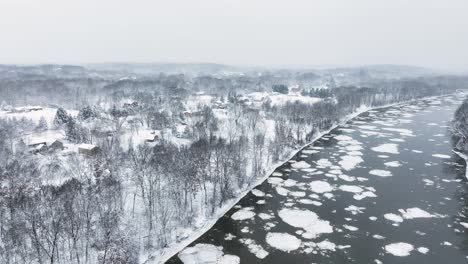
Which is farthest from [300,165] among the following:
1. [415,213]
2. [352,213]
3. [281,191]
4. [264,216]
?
[415,213]

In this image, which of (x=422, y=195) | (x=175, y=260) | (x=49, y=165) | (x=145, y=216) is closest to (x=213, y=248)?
(x=175, y=260)

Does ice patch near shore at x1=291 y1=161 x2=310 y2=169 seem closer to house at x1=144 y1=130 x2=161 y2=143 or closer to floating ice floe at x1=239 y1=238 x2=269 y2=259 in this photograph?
floating ice floe at x1=239 y1=238 x2=269 y2=259

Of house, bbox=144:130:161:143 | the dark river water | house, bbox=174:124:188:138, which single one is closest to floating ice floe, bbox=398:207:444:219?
the dark river water

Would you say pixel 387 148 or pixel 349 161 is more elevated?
pixel 387 148

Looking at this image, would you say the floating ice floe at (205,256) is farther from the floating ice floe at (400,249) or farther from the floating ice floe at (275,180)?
the floating ice floe at (275,180)

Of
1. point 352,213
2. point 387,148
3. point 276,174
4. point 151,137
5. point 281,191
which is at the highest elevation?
point 151,137

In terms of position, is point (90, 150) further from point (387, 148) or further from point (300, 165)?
point (387, 148)

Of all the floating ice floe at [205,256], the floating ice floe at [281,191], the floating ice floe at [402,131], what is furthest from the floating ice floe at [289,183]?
the floating ice floe at [402,131]

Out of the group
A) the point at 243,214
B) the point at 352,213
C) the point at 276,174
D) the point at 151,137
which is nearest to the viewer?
the point at 243,214
